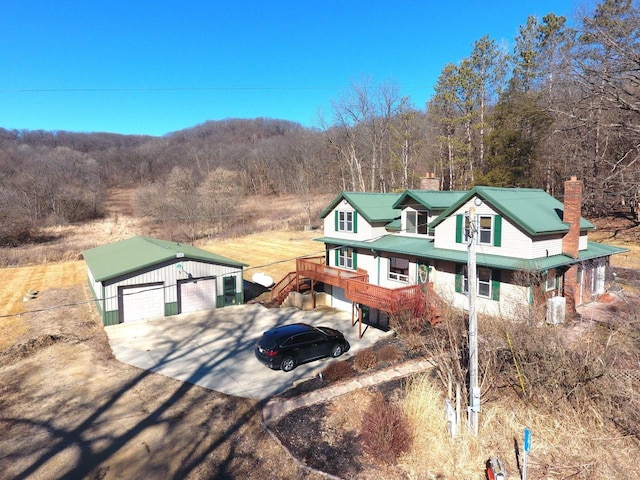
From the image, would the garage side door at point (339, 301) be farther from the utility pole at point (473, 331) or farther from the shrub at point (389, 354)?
the utility pole at point (473, 331)

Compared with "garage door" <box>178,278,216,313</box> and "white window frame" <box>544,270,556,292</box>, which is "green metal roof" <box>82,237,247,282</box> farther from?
"white window frame" <box>544,270,556,292</box>

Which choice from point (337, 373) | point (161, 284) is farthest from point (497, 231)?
point (161, 284)

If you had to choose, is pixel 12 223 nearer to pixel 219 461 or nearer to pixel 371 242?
pixel 371 242

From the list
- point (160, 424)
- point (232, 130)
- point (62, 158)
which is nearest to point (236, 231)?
point (160, 424)

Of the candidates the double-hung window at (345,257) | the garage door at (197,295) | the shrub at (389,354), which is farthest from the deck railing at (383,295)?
the garage door at (197,295)

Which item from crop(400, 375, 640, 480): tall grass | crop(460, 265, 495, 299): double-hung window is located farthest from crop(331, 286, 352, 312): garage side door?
crop(400, 375, 640, 480): tall grass
